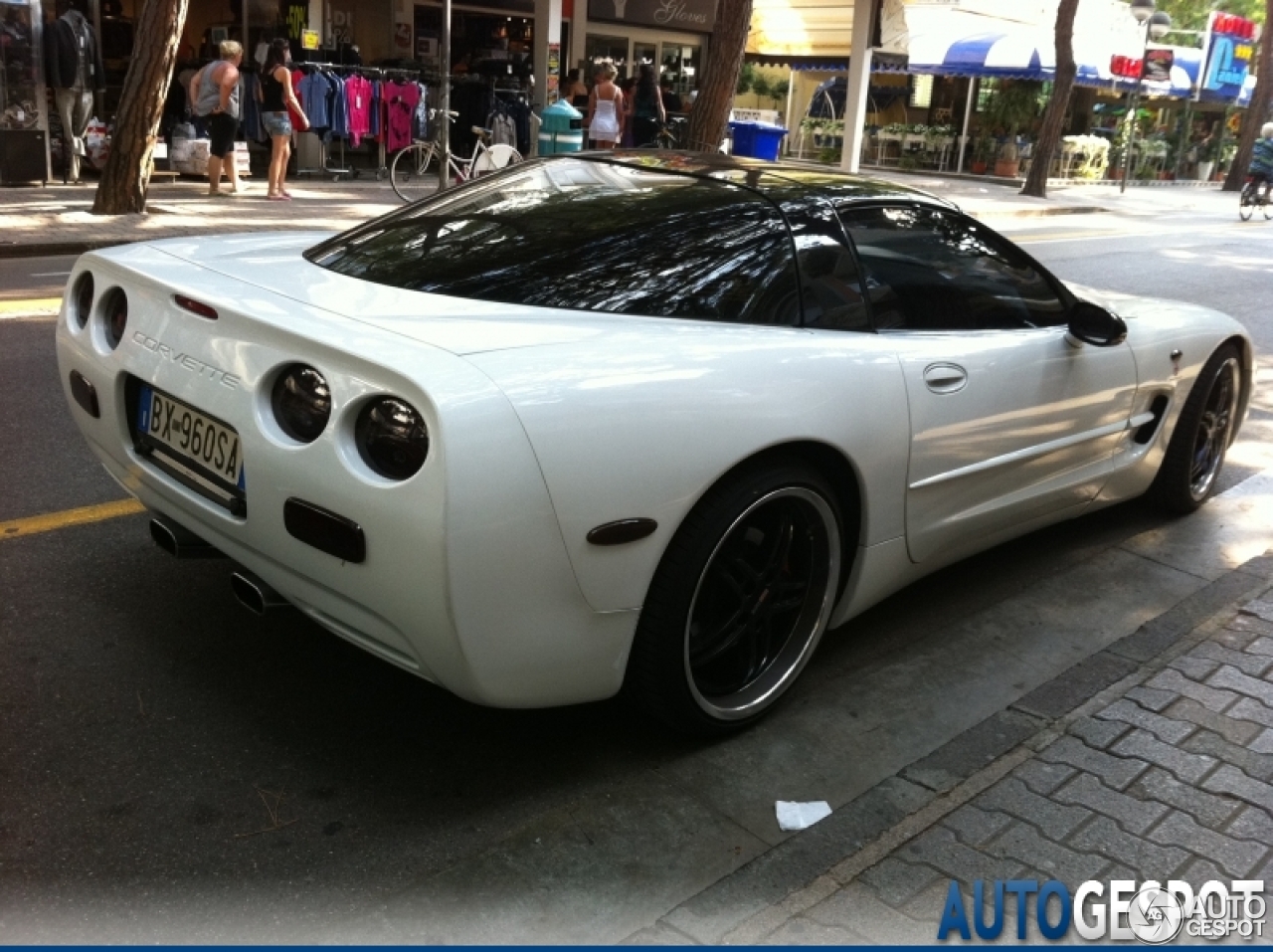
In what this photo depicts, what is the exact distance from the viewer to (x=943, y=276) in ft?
12.1

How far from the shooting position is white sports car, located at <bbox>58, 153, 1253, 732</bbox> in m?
2.43

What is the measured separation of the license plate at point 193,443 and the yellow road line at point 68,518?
1.24 m

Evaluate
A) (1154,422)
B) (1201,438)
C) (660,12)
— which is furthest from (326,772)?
(660,12)

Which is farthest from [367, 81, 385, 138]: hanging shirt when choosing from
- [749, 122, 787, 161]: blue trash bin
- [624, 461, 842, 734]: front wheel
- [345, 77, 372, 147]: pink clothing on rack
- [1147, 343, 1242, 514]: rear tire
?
[624, 461, 842, 734]: front wheel

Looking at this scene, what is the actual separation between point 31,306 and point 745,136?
1234 cm

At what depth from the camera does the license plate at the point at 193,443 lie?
8.98 feet

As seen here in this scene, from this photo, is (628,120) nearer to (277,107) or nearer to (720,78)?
(720,78)

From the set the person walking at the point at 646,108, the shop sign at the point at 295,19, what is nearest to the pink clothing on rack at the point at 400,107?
the shop sign at the point at 295,19

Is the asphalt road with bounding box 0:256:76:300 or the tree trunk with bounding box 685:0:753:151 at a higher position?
the tree trunk with bounding box 685:0:753:151

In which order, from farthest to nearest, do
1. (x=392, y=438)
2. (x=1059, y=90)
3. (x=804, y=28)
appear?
(x=804, y=28)
(x=1059, y=90)
(x=392, y=438)

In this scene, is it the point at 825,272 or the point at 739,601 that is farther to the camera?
the point at 825,272

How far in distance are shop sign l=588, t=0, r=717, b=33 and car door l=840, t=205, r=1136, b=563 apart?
19.7m

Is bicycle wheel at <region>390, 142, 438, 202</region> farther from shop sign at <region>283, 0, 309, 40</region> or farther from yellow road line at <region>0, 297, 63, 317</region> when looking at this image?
yellow road line at <region>0, 297, 63, 317</region>

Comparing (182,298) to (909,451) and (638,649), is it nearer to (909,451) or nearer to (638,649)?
(638,649)
